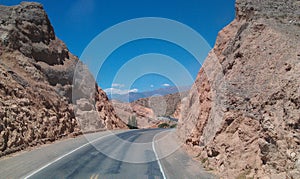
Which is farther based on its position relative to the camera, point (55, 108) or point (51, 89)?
point (51, 89)

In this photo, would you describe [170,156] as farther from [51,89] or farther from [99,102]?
[99,102]

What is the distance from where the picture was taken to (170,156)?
14.5 m

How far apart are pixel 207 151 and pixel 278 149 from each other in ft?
17.1

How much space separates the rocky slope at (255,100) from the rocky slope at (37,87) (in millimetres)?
11111

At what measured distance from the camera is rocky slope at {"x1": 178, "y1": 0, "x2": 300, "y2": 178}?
725 cm

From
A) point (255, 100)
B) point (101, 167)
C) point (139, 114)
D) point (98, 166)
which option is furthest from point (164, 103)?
point (255, 100)

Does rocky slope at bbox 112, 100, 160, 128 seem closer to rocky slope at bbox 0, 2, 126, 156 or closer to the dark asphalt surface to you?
rocky slope at bbox 0, 2, 126, 156

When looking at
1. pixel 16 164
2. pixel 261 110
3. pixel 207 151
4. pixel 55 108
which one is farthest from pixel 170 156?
pixel 55 108

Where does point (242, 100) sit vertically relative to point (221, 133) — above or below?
above

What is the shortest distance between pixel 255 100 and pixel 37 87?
2147 centimetres

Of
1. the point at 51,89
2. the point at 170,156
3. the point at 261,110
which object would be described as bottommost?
the point at 170,156

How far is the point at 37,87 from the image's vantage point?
24.6 meters

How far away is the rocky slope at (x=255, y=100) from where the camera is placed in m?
7.25

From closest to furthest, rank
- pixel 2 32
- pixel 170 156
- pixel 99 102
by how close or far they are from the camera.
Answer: pixel 170 156
pixel 2 32
pixel 99 102
